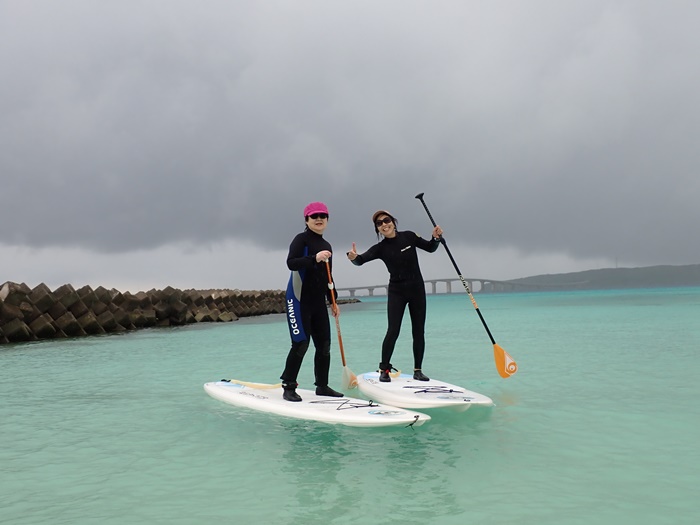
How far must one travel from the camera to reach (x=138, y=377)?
10.2 meters

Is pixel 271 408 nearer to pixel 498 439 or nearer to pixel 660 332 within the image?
pixel 498 439

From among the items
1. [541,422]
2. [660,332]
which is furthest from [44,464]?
[660,332]

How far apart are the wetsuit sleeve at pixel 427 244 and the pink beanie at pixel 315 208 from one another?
5.63 feet

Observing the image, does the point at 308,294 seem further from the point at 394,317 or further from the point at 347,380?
the point at 394,317

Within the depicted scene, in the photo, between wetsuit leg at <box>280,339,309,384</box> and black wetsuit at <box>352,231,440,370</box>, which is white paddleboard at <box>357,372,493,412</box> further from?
wetsuit leg at <box>280,339,309,384</box>

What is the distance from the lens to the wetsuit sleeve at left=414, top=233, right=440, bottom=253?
306 inches

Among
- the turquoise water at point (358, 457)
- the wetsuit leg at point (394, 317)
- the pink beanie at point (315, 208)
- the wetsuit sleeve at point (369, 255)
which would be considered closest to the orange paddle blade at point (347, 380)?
the wetsuit leg at point (394, 317)

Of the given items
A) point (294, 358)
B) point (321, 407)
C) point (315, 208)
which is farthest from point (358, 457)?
point (315, 208)

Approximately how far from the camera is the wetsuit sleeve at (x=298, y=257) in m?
6.11

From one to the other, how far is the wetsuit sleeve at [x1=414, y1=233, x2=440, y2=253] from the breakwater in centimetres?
1406

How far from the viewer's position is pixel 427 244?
7.79m

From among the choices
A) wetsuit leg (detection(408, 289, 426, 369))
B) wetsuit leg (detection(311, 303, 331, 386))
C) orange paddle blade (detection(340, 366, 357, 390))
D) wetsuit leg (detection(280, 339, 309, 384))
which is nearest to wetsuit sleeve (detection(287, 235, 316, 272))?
wetsuit leg (detection(311, 303, 331, 386))

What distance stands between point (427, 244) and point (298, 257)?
217cm

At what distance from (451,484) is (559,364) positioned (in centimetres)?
730
